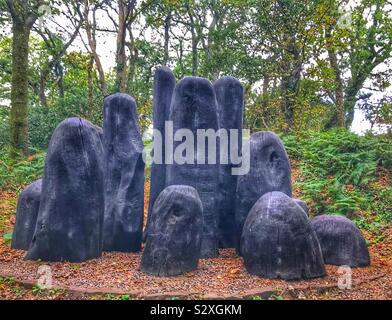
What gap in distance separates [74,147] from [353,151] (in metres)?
10.2

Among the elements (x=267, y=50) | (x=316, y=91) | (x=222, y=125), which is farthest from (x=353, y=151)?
(x=222, y=125)

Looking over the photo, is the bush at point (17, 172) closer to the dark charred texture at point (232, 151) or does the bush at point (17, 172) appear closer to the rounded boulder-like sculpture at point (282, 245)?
the dark charred texture at point (232, 151)

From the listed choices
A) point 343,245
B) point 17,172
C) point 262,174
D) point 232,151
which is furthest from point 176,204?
point 17,172

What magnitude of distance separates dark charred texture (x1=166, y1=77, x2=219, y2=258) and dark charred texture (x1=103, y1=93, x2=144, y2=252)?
2.52ft

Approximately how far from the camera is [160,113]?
27.6ft

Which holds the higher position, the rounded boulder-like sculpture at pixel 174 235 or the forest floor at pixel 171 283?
the rounded boulder-like sculpture at pixel 174 235

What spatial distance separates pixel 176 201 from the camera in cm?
636

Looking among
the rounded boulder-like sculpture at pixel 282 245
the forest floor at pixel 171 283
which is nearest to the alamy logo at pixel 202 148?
the rounded boulder-like sculpture at pixel 282 245

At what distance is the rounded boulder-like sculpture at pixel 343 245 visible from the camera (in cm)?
714

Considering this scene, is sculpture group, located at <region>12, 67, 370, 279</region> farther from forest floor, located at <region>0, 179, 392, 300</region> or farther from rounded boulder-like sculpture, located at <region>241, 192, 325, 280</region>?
forest floor, located at <region>0, 179, 392, 300</region>

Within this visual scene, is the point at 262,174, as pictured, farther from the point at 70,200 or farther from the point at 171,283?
the point at 70,200

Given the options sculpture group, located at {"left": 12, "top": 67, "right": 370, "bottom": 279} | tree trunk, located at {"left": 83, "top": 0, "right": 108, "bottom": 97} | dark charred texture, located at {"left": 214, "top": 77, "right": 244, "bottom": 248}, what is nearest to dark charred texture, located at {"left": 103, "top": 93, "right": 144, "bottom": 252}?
sculpture group, located at {"left": 12, "top": 67, "right": 370, "bottom": 279}

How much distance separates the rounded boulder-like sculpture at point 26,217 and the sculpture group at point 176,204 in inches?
0.7

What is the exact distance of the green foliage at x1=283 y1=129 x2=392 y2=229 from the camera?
1055 cm
